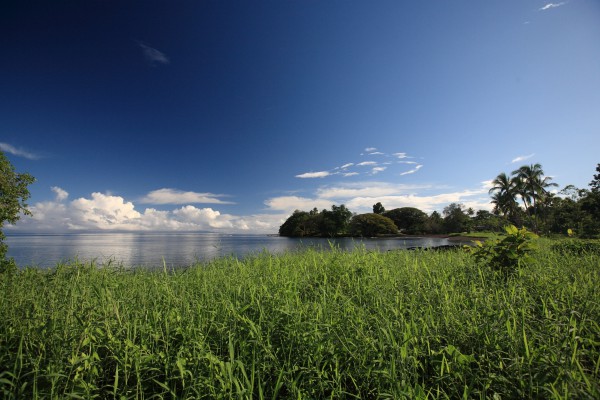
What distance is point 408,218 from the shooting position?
73375 mm

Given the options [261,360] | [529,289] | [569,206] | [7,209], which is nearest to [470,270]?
[529,289]

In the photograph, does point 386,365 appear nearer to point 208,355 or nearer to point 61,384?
point 208,355

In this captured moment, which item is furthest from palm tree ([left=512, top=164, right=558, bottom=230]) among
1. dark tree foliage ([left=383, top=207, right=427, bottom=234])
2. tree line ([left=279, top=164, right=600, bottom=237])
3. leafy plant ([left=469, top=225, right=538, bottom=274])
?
leafy plant ([left=469, top=225, right=538, bottom=274])

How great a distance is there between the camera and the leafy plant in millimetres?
4484

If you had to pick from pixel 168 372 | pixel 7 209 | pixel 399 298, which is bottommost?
pixel 168 372

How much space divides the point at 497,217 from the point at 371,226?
25.6 m

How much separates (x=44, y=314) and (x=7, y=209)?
27.3 feet

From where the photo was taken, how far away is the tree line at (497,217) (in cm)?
2366

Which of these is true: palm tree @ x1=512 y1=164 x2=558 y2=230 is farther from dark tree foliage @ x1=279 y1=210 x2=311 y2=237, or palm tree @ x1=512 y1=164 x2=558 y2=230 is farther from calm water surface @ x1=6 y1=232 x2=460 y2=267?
dark tree foliage @ x1=279 y1=210 x2=311 y2=237

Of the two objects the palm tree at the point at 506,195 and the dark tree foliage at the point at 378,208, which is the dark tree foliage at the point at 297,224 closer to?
the dark tree foliage at the point at 378,208

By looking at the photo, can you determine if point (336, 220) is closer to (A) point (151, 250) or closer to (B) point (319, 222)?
(B) point (319, 222)

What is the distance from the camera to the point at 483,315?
9.79 ft

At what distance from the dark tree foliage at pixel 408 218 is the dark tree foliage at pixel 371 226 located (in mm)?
7549

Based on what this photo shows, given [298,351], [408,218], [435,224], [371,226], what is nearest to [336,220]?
[371,226]
